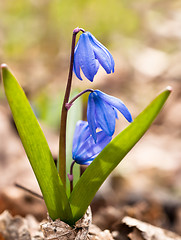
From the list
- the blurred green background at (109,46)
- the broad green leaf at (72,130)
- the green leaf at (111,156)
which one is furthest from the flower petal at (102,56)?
the blurred green background at (109,46)

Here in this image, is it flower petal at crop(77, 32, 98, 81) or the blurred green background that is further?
the blurred green background

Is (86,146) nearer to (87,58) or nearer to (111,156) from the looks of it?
(111,156)

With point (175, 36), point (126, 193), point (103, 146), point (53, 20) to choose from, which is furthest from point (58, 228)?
point (175, 36)

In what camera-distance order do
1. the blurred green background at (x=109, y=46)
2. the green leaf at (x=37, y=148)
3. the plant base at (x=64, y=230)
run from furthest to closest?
the blurred green background at (x=109, y=46), the plant base at (x=64, y=230), the green leaf at (x=37, y=148)

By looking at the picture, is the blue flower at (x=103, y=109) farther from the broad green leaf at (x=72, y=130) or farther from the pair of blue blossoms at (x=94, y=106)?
the broad green leaf at (x=72, y=130)

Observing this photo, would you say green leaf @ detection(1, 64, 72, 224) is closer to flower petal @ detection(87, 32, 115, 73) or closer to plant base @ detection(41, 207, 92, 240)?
plant base @ detection(41, 207, 92, 240)

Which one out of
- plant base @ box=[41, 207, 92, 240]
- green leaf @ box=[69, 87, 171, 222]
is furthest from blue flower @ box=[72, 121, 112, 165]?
plant base @ box=[41, 207, 92, 240]

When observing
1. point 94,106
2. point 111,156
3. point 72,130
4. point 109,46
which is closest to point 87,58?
point 94,106
